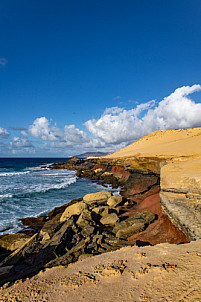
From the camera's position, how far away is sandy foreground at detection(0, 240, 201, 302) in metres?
2.39

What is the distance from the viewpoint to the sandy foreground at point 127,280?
2395 millimetres

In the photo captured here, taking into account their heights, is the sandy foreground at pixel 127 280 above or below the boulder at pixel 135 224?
above

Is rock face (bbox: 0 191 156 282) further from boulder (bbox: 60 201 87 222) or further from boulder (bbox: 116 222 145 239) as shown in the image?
boulder (bbox: 60 201 87 222)

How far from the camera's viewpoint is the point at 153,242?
6.71m

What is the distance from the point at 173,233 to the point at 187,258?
4.13m

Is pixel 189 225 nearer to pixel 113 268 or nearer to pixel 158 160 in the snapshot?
pixel 113 268

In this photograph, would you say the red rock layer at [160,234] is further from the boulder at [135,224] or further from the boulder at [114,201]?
the boulder at [114,201]

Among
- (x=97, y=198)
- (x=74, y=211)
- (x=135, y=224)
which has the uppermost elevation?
(x=135, y=224)

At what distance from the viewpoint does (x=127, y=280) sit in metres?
2.82

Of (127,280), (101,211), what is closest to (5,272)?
(127,280)

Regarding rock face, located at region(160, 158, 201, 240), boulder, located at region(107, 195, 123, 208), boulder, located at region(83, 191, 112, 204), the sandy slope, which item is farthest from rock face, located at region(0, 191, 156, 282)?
the sandy slope

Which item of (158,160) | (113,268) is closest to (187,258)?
(113,268)

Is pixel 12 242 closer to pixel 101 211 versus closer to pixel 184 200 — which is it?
pixel 101 211

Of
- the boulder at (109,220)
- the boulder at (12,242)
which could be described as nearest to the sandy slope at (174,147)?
the boulder at (109,220)
